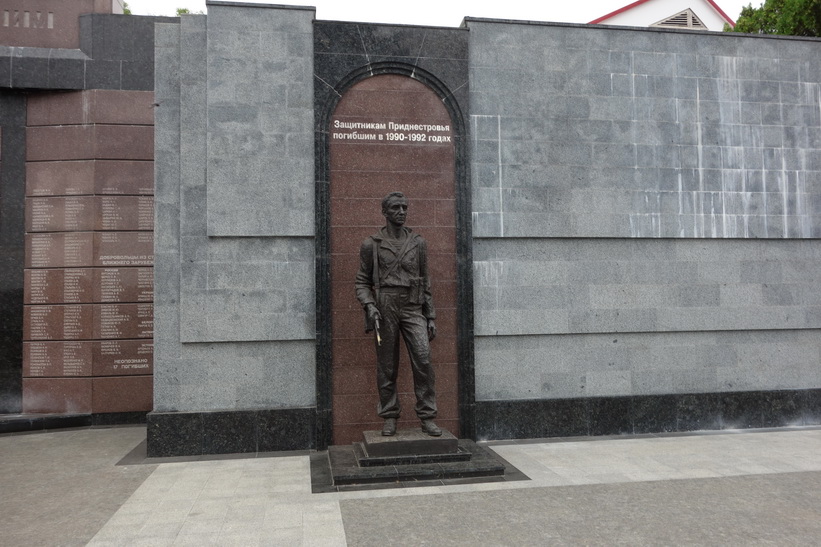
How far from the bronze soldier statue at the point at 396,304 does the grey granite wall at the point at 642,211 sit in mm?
1411

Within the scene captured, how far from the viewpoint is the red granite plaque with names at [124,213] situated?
10281mm

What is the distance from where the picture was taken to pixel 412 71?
8.73 meters

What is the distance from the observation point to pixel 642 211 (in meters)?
9.18

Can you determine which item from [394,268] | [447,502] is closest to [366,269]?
[394,268]

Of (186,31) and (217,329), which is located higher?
(186,31)

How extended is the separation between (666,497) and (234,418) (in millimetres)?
5341

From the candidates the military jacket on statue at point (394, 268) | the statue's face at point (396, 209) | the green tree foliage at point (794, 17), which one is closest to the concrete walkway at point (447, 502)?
the military jacket on statue at point (394, 268)

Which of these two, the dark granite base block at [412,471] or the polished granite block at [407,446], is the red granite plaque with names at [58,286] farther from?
the polished granite block at [407,446]

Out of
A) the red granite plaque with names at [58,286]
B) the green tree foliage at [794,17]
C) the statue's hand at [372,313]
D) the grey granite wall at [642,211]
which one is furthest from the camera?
the green tree foliage at [794,17]

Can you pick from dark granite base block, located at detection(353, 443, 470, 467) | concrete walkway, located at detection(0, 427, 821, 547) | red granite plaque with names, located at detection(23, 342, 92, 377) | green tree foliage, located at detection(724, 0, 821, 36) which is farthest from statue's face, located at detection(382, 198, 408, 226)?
green tree foliage, located at detection(724, 0, 821, 36)

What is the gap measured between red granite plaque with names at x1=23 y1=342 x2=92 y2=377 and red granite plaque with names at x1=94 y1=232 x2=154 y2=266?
1474mm

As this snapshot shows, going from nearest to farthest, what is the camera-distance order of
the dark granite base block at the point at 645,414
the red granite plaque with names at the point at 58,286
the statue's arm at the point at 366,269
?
the statue's arm at the point at 366,269 < the dark granite base block at the point at 645,414 < the red granite plaque with names at the point at 58,286

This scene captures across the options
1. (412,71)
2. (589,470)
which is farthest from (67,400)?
(589,470)

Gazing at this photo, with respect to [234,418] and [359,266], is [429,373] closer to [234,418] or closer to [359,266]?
[359,266]
